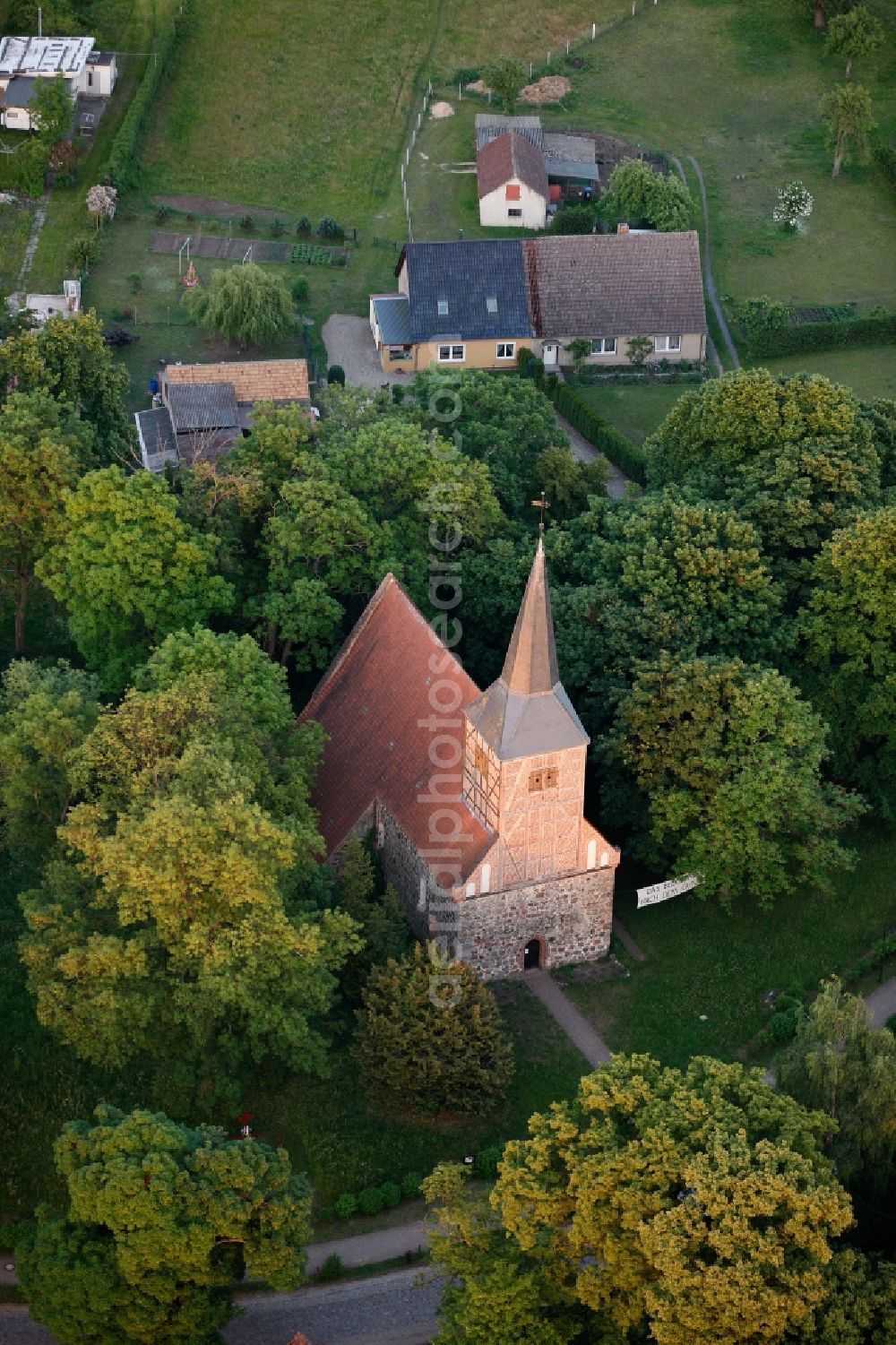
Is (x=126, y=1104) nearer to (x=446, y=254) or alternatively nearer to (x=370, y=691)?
(x=370, y=691)

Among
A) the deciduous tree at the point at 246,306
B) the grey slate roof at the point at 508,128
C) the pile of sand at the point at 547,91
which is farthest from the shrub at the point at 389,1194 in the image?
the pile of sand at the point at 547,91

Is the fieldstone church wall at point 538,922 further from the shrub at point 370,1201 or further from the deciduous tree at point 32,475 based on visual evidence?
the deciduous tree at point 32,475

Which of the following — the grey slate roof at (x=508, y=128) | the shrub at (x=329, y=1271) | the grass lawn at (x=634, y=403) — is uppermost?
the grey slate roof at (x=508, y=128)

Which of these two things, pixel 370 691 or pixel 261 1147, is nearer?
pixel 261 1147

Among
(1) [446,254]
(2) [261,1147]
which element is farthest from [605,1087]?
(1) [446,254]

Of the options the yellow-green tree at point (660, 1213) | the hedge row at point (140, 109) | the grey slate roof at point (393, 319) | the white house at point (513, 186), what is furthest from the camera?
the hedge row at point (140, 109)

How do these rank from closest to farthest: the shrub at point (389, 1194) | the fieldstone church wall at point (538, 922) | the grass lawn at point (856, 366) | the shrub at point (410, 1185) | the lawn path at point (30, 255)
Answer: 1. the shrub at point (389, 1194)
2. the shrub at point (410, 1185)
3. the fieldstone church wall at point (538, 922)
4. the grass lawn at point (856, 366)
5. the lawn path at point (30, 255)

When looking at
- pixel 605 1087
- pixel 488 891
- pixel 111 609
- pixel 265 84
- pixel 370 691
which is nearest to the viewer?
pixel 605 1087

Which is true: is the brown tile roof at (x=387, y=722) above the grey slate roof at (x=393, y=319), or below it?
below
